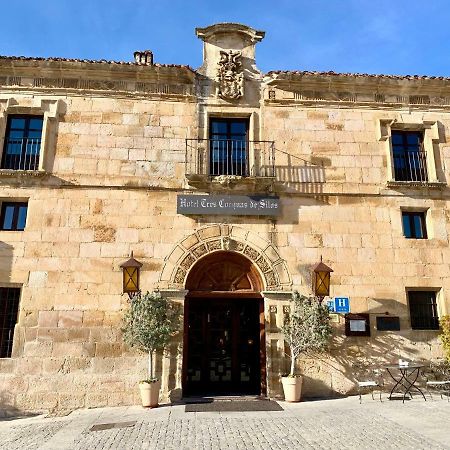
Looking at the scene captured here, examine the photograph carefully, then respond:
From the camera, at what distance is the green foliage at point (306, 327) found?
9.08 meters

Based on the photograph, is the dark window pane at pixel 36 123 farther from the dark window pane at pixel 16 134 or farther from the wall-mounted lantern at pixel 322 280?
the wall-mounted lantern at pixel 322 280

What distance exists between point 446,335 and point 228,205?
608cm

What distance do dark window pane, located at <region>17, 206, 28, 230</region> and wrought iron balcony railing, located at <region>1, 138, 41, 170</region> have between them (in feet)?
3.48

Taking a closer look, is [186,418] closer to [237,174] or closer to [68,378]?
[68,378]

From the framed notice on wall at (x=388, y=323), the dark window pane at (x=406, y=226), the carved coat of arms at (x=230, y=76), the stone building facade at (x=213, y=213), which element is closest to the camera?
the stone building facade at (x=213, y=213)

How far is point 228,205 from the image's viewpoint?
1045cm

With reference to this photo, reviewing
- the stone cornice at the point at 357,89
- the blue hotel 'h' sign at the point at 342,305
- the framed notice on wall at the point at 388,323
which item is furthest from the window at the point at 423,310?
the stone cornice at the point at 357,89

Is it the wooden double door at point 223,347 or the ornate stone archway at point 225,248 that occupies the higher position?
the ornate stone archway at point 225,248

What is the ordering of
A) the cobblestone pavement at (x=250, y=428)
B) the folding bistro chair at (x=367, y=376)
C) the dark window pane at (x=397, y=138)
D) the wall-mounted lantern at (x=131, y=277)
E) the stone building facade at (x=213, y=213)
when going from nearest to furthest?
the cobblestone pavement at (x=250, y=428) → the wall-mounted lantern at (x=131, y=277) → the stone building facade at (x=213, y=213) → the folding bistro chair at (x=367, y=376) → the dark window pane at (x=397, y=138)

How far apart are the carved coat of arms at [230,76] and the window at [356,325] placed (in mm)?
6454

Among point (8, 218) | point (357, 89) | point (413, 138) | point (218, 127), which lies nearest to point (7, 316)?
point (8, 218)

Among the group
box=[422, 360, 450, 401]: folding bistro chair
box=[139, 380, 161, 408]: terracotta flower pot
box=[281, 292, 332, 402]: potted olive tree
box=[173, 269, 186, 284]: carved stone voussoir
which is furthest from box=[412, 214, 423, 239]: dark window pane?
box=[139, 380, 161, 408]: terracotta flower pot

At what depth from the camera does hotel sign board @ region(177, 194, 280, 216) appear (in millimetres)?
10359

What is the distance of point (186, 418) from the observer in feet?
25.5
